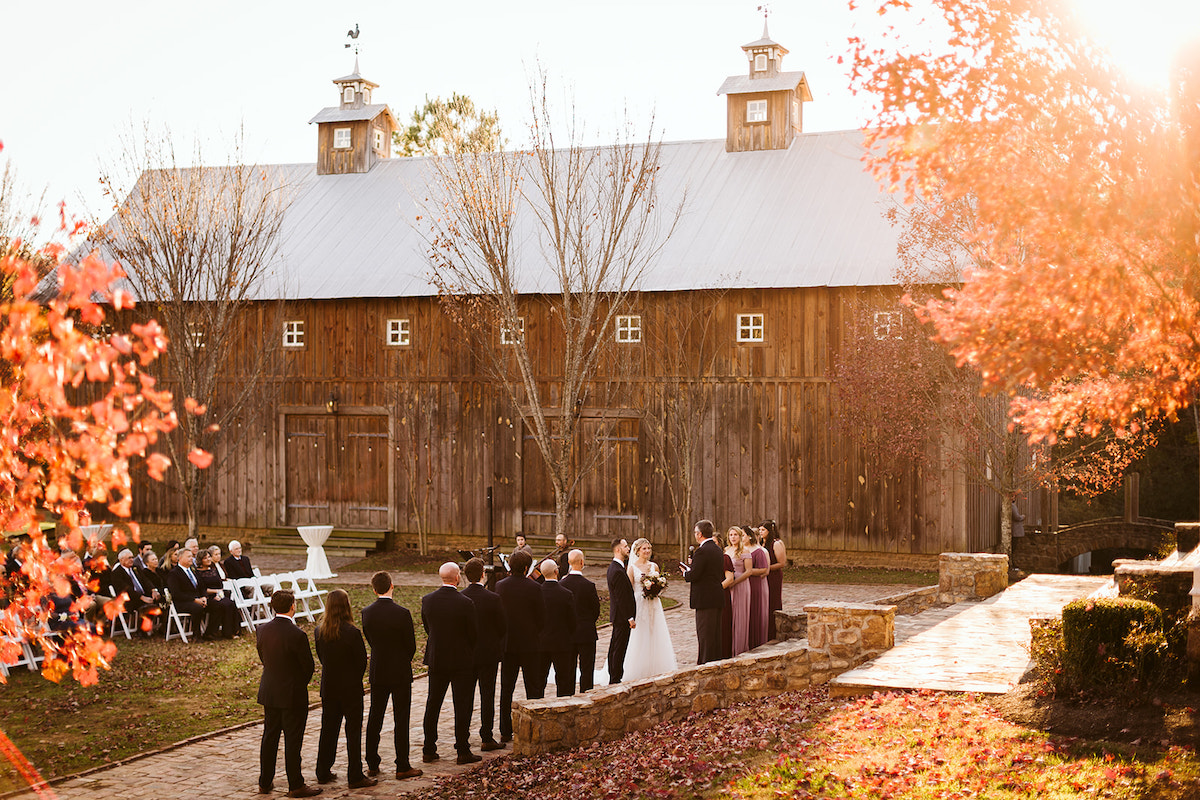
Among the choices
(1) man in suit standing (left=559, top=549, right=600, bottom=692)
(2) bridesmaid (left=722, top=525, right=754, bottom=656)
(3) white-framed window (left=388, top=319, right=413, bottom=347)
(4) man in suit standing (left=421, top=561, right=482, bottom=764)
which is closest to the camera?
(4) man in suit standing (left=421, top=561, right=482, bottom=764)

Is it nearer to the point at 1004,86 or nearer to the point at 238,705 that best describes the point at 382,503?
the point at 238,705


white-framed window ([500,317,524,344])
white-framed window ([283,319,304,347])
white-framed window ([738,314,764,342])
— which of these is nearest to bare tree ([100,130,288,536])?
white-framed window ([283,319,304,347])

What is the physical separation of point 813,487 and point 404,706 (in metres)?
14.7

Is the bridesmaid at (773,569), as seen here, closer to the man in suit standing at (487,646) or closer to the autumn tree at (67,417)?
the man in suit standing at (487,646)

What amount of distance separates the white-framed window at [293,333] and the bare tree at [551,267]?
3.62m

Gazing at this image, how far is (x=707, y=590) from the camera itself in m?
12.6

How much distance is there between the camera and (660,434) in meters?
23.5

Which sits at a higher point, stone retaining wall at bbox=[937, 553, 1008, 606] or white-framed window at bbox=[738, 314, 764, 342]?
white-framed window at bbox=[738, 314, 764, 342]

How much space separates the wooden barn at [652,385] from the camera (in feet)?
75.7

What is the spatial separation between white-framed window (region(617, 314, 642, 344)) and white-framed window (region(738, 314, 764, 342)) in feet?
6.85

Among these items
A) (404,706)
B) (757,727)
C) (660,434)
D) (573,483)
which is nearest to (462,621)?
(404,706)

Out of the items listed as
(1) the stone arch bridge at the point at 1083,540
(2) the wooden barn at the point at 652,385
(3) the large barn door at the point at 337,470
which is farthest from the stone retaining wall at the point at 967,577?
Result: (3) the large barn door at the point at 337,470

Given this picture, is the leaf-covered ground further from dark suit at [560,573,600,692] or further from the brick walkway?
dark suit at [560,573,600,692]

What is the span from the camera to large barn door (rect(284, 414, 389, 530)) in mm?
26281
